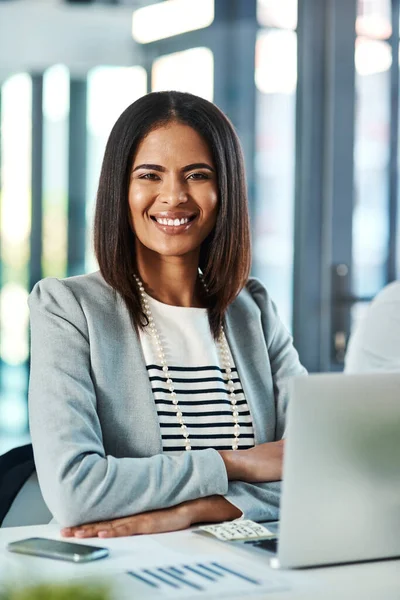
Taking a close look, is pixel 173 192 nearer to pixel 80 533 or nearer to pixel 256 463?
pixel 256 463

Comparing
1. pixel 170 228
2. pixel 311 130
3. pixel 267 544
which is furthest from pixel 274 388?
pixel 311 130

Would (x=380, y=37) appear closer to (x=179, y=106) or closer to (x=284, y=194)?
(x=284, y=194)

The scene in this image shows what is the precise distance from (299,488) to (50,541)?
0.44 metres

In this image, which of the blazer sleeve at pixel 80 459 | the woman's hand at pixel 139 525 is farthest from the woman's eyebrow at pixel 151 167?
the woman's hand at pixel 139 525

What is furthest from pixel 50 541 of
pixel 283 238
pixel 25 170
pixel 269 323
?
pixel 25 170

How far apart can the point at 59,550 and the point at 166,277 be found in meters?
0.77

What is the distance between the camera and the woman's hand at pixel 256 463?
1.91m

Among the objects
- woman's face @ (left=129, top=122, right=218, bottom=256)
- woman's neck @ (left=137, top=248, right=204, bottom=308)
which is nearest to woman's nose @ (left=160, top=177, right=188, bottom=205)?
woman's face @ (left=129, top=122, right=218, bottom=256)

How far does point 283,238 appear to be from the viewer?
15.2ft

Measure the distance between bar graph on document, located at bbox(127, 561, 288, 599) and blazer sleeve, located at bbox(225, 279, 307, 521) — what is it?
0.38m

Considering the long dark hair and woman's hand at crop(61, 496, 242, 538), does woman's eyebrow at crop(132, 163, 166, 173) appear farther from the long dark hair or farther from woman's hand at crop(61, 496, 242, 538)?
woman's hand at crop(61, 496, 242, 538)

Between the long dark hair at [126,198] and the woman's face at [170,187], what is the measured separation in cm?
2

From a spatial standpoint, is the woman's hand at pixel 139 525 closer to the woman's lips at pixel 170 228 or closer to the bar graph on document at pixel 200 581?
the bar graph on document at pixel 200 581

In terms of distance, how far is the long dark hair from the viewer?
6.78 ft
